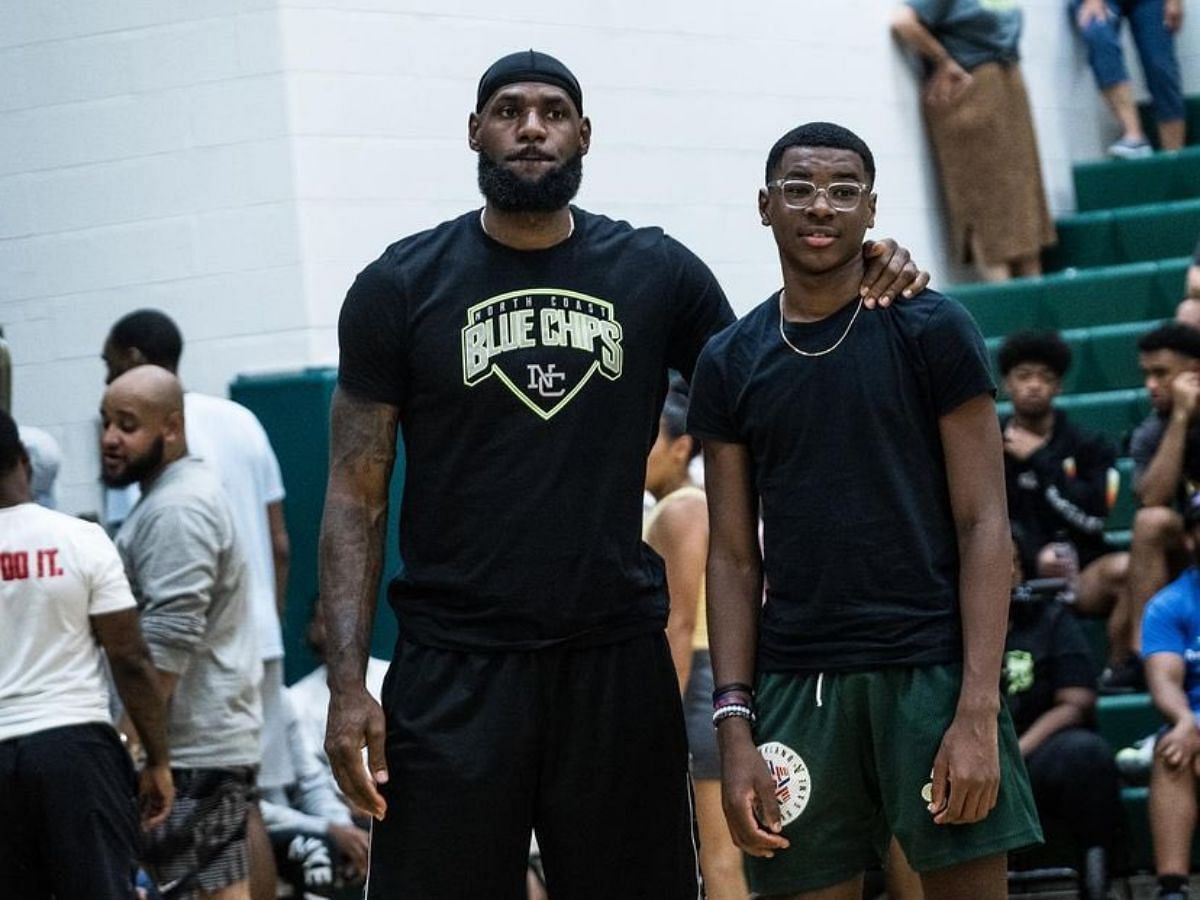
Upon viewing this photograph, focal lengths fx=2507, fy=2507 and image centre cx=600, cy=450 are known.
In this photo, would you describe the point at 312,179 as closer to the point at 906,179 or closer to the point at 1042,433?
the point at 1042,433

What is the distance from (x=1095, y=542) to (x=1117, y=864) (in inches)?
51.8

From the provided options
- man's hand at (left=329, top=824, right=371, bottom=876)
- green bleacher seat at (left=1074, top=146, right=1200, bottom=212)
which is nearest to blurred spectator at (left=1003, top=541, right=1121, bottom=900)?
man's hand at (left=329, top=824, right=371, bottom=876)

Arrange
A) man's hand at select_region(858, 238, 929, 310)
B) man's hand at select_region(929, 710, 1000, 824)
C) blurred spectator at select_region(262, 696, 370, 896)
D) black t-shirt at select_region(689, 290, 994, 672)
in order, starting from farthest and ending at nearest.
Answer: blurred spectator at select_region(262, 696, 370, 896) < man's hand at select_region(858, 238, 929, 310) < black t-shirt at select_region(689, 290, 994, 672) < man's hand at select_region(929, 710, 1000, 824)

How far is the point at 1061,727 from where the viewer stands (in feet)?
26.8

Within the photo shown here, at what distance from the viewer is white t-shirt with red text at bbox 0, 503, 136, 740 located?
6.57 m

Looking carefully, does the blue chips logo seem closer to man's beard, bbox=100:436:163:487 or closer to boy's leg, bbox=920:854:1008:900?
boy's leg, bbox=920:854:1008:900

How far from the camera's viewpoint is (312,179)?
30.2ft

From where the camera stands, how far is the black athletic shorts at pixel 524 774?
4.52 meters

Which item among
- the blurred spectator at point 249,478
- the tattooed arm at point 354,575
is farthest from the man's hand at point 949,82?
the tattooed arm at point 354,575

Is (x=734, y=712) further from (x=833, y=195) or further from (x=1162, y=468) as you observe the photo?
(x=1162, y=468)

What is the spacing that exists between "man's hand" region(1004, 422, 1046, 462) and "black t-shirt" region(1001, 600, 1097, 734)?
88 centimetres

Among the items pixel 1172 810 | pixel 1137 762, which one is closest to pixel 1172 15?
pixel 1137 762

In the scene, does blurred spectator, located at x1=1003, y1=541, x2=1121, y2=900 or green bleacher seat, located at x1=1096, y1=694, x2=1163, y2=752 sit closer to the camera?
A: blurred spectator, located at x1=1003, y1=541, x2=1121, y2=900

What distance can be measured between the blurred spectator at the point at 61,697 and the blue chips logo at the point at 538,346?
2416mm
